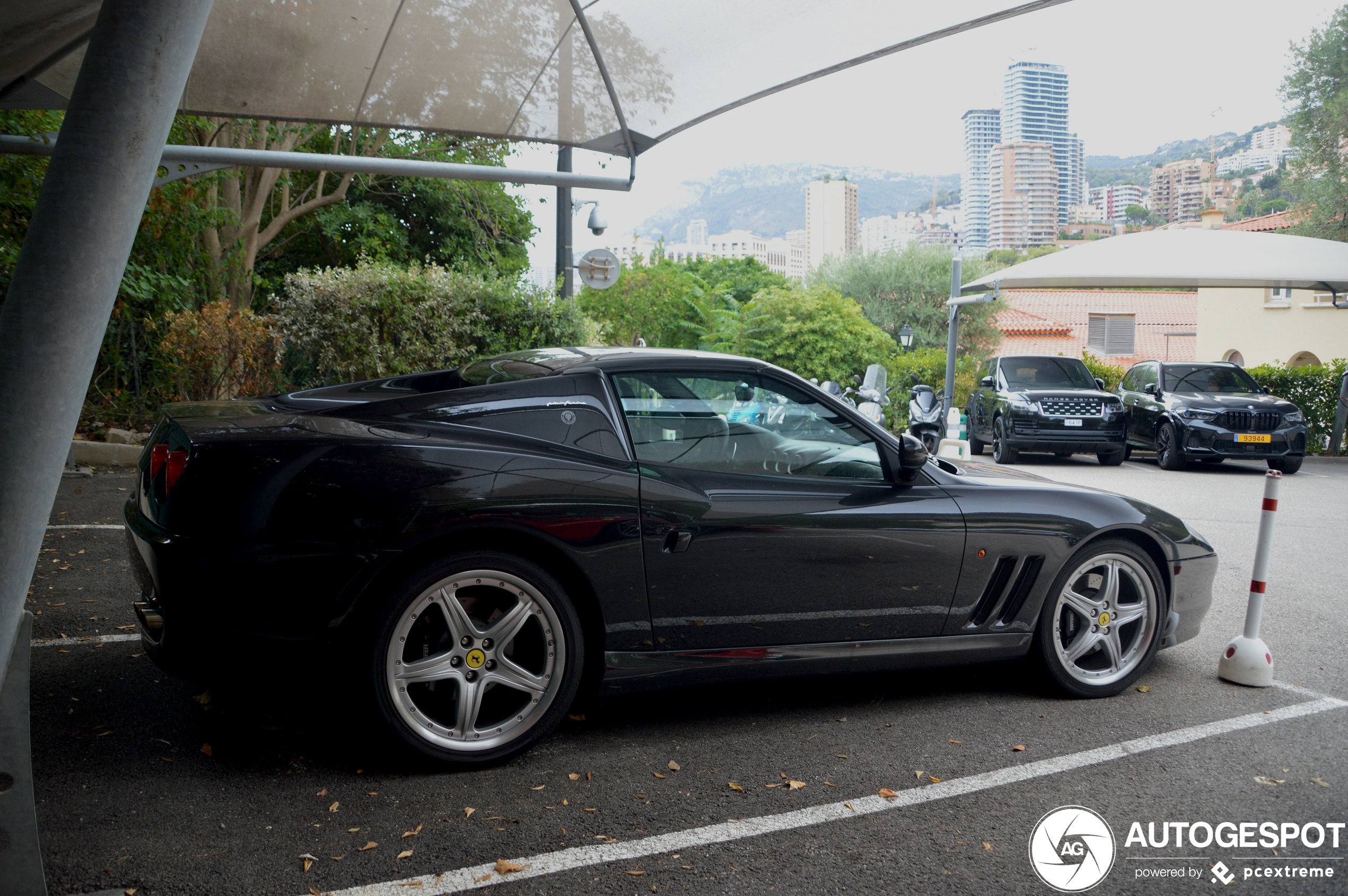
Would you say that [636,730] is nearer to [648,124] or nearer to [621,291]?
[648,124]

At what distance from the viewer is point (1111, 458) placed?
15422 mm

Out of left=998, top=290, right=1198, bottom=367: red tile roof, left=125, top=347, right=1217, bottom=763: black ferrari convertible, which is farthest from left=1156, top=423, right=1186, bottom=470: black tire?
left=998, top=290, right=1198, bottom=367: red tile roof

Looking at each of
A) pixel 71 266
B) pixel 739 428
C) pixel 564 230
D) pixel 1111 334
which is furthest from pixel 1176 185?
pixel 71 266

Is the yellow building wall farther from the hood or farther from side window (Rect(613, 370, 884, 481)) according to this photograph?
side window (Rect(613, 370, 884, 481))

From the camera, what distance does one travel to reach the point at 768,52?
713cm

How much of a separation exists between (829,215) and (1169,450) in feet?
561

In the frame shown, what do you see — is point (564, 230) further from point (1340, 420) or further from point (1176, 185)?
point (1176, 185)

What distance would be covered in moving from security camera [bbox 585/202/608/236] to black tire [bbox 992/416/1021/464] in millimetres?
8015

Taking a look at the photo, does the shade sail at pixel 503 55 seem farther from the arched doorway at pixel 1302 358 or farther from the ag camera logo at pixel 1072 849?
the arched doorway at pixel 1302 358

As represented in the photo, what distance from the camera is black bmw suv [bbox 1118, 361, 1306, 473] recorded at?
1422 cm

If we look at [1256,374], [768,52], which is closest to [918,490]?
[768,52]

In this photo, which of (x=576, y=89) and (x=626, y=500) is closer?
(x=626, y=500)

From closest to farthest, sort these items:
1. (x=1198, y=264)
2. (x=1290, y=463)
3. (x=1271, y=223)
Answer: (x=1290, y=463) → (x=1198, y=264) → (x=1271, y=223)

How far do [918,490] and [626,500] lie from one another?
4.12 ft
